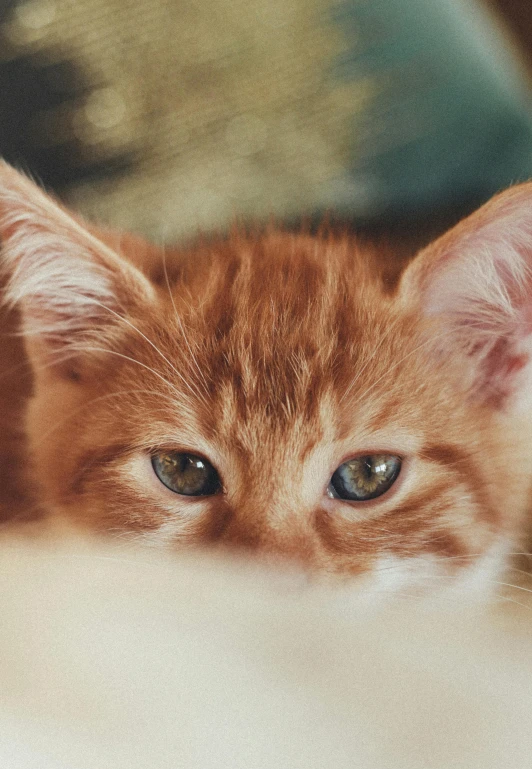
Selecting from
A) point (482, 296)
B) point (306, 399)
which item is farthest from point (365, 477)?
point (482, 296)

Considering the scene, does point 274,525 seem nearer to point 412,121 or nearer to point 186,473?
point 186,473

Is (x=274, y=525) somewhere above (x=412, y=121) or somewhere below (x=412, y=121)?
below

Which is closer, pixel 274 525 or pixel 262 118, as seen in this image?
pixel 274 525

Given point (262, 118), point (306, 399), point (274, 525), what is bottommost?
point (274, 525)

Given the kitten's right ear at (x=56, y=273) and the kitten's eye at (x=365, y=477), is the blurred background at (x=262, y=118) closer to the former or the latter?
the kitten's right ear at (x=56, y=273)

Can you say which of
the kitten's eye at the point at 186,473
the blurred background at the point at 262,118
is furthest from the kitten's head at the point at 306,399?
the blurred background at the point at 262,118

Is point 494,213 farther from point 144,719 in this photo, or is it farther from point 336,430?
point 144,719
